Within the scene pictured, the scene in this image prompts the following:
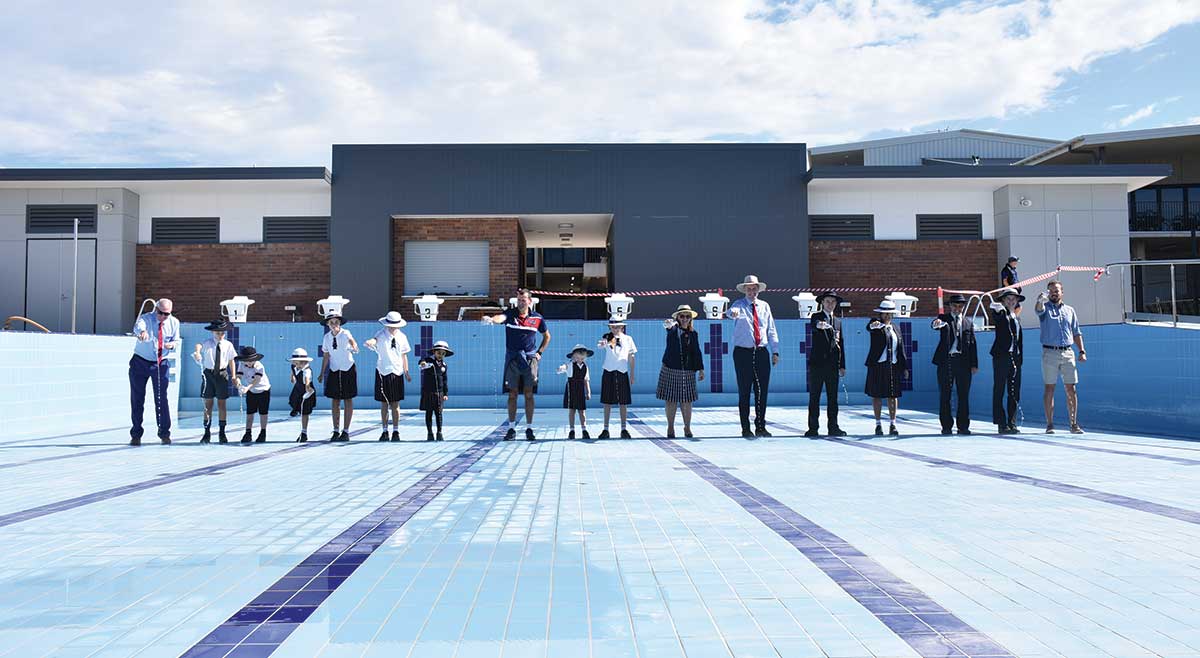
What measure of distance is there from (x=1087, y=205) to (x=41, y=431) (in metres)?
22.9

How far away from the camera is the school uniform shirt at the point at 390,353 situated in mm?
9258

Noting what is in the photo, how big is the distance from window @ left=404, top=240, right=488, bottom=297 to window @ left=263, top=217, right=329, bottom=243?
7.53 ft

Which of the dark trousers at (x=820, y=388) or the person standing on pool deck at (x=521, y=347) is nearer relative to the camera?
the person standing on pool deck at (x=521, y=347)

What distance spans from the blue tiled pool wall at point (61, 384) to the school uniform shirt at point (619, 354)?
6.53 m

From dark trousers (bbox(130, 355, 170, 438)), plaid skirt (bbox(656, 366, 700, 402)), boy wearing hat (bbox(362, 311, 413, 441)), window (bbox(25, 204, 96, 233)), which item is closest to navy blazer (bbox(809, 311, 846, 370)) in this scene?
plaid skirt (bbox(656, 366, 700, 402))

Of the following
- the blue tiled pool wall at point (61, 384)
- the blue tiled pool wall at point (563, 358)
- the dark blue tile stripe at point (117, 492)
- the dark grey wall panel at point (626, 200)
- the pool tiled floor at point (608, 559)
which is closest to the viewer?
the pool tiled floor at point (608, 559)

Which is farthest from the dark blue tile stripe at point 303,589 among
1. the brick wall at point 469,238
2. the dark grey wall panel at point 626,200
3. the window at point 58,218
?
the window at point 58,218

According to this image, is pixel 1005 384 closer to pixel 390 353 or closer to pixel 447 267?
pixel 390 353

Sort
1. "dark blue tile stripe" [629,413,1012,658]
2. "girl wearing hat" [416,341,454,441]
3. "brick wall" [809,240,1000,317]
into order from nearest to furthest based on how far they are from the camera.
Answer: "dark blue tile stripe" [629,413,1012,658], "girl wearing hat" [416,341,454,441], "brick wall" [809,240,1000,317]

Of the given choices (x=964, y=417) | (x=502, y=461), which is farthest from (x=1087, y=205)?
(x=502, y=461)

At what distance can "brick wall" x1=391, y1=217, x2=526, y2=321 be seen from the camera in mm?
20031

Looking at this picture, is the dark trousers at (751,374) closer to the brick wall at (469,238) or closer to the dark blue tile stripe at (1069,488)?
the dark blue tile stripe at (1069,488)

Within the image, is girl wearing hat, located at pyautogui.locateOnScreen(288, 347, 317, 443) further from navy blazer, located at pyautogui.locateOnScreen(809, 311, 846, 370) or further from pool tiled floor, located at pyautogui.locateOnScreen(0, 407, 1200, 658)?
navy blazer, located at pyautogui.locateOnScreen(809, 311, 846, 370)

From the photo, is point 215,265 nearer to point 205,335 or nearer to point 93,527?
point 205,335
